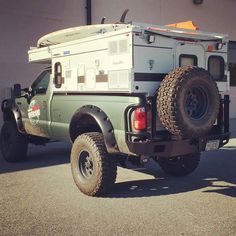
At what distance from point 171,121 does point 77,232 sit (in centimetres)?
174

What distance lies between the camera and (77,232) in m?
4.30

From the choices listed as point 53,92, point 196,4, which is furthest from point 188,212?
point 196,4

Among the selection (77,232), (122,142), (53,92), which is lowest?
(77,232)

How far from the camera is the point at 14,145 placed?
815 centimetres

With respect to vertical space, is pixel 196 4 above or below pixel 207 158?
above

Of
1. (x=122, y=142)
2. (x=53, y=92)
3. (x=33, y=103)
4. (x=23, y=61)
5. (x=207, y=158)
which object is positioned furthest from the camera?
(x=23, y=61)

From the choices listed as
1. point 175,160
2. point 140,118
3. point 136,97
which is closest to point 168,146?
point 140,118

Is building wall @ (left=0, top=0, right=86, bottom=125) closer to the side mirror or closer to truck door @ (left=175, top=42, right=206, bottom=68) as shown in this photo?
the side mirror

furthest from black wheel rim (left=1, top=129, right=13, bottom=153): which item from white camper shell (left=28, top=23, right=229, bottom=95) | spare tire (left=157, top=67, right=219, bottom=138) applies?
spare tire (left=157, top=67, right=219, bottom=138)

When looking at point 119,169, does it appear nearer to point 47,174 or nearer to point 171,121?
point 47,174

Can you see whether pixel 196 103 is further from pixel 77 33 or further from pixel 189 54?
pixel 77 33

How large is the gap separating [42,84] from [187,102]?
3.13 metres

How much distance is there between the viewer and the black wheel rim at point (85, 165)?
588cm

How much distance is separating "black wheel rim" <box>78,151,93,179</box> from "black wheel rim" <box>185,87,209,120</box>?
1.61m
